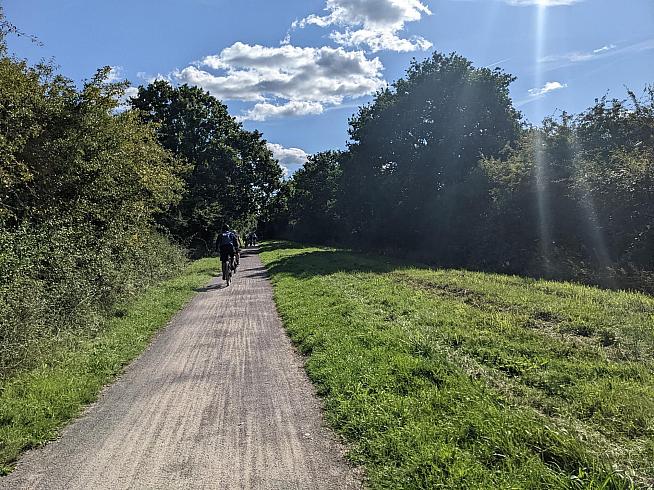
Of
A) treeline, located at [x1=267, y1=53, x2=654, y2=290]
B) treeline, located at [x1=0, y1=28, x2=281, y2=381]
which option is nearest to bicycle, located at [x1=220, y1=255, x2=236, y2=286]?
treeline, located at [x1=0, y1=28, x2=281, y2=381]

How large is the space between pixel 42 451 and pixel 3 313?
118 inches

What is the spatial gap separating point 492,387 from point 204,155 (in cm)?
3653

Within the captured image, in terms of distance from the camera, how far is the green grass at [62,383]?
4.80m

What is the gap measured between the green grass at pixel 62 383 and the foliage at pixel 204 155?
2388cm

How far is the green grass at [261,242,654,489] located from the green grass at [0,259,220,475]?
2.86 meters

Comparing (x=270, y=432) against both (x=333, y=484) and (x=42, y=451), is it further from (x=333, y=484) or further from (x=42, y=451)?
(x=42, y=451)

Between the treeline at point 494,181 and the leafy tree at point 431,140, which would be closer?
the treeline at point 494,181

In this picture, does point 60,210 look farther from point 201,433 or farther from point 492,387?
point 492,387

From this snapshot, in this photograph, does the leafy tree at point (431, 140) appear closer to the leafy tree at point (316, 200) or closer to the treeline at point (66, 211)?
the treeline at point (66, 211)

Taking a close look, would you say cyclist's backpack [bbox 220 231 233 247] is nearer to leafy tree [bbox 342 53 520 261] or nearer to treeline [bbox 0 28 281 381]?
treeline [bbox 0 28 281 381]

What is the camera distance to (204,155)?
38.7m

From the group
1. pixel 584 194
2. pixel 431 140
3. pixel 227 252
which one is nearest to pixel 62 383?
pixel 227 252

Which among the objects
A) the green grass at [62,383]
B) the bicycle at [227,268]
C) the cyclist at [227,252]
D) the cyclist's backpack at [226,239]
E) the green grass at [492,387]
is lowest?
the green grass at [492,387]

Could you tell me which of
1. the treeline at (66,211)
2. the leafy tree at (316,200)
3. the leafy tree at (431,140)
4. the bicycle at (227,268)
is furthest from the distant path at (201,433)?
the leafy tree at (316,200)
